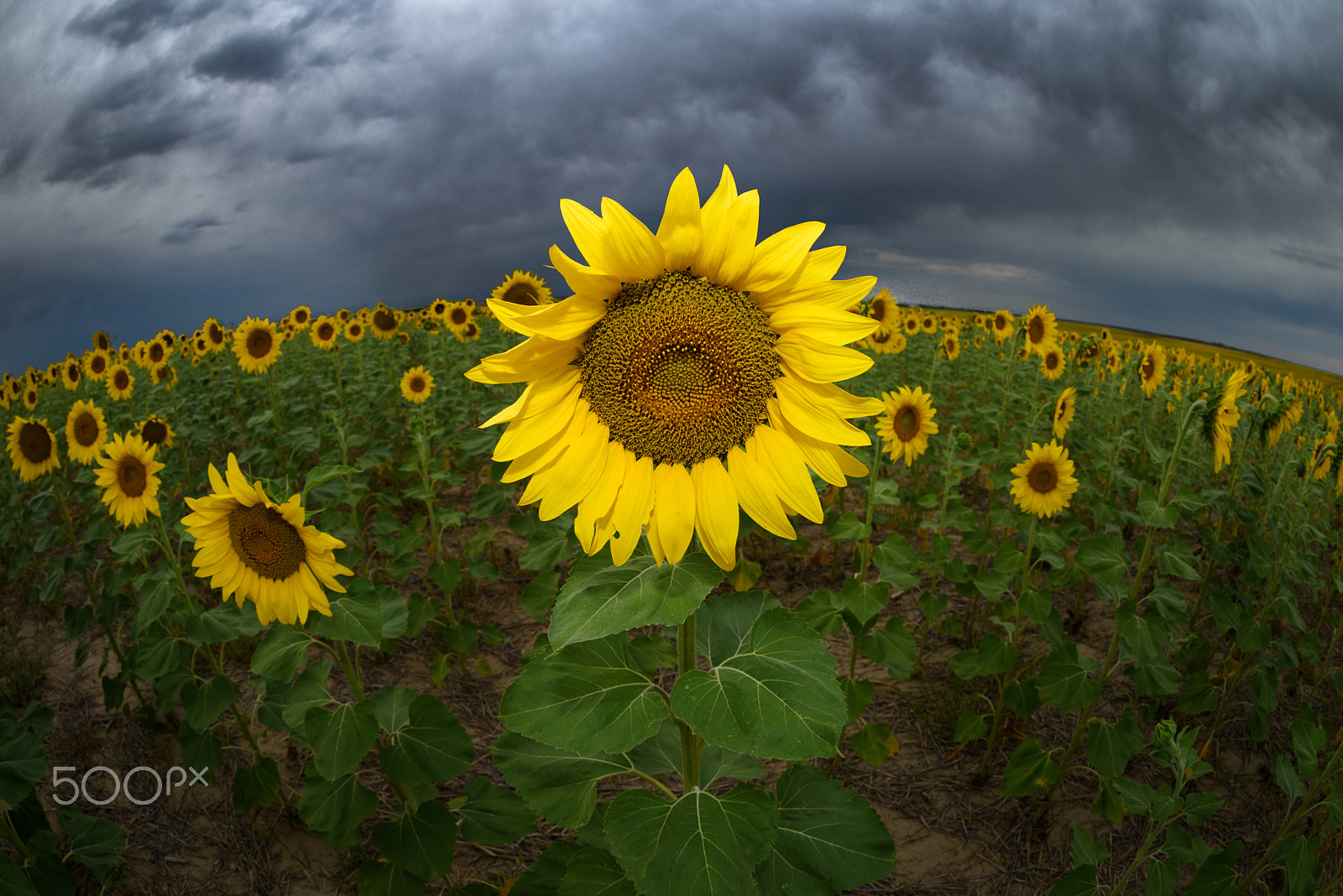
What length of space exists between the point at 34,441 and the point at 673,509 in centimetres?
658

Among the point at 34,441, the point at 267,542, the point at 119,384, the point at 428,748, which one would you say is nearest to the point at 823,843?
the point at 428,748

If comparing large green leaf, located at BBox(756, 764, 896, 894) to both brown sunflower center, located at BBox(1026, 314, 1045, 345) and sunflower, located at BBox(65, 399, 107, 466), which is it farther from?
brown sunflower center, located at BBox(1026, 314, 1045, 345)

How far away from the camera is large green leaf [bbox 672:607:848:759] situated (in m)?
1.26

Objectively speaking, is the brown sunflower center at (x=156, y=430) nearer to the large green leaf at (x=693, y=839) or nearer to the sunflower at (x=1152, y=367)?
the large green leaf at (x=693, y=839)

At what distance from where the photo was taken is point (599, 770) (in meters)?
1.94

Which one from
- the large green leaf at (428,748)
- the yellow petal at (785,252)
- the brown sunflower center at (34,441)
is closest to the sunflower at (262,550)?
the large green leaf at (428,748)

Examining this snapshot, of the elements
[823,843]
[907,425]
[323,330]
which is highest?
[323,330]

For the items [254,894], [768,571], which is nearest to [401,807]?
[254,894]

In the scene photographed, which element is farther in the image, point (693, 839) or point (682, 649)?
point (682, 649)

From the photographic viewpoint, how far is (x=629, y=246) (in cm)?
122

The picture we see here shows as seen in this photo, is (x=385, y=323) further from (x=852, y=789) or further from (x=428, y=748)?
(x=852, y=789)

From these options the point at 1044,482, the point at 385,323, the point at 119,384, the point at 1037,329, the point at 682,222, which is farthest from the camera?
the point at 385,323

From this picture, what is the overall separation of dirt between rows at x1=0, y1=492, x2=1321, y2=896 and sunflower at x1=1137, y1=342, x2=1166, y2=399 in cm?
437

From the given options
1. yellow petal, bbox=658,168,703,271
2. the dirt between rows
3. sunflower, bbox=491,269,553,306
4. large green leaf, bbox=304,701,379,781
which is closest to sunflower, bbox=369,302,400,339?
sunflower, bbox=491,269,553,306
